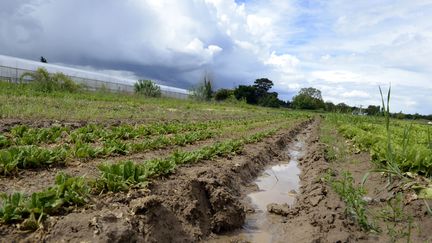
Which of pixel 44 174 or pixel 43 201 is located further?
pixel 44 174

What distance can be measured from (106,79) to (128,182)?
4250 centimetres

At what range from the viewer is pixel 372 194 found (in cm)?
548

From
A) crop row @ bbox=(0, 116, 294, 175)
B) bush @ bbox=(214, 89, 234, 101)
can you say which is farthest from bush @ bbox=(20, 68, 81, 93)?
bush @ bbox=(214, 89, 234, 101)

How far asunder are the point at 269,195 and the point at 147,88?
3640 cm

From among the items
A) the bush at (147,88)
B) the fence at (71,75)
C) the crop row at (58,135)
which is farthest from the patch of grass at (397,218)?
the bush at (147,88)

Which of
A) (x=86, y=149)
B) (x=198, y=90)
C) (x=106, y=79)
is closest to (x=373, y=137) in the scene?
(x=86, y=149)

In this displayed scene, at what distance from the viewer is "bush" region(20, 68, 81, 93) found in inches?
951

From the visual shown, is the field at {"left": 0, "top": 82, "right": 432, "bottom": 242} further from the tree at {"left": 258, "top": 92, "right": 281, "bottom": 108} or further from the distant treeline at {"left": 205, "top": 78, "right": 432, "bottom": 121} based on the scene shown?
the tree at {"left": 258, "top": 92, "right": 281, "bottom": 108}

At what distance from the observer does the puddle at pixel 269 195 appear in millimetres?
4590

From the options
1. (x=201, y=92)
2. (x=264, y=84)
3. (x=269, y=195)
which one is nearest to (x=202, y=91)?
(x=201, y=92)

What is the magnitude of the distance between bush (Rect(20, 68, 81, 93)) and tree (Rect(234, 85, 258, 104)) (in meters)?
46.2

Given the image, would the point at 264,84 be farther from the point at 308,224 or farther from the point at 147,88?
the point at 308,224

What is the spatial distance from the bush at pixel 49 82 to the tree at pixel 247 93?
46.2m

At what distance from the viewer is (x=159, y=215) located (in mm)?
3752
